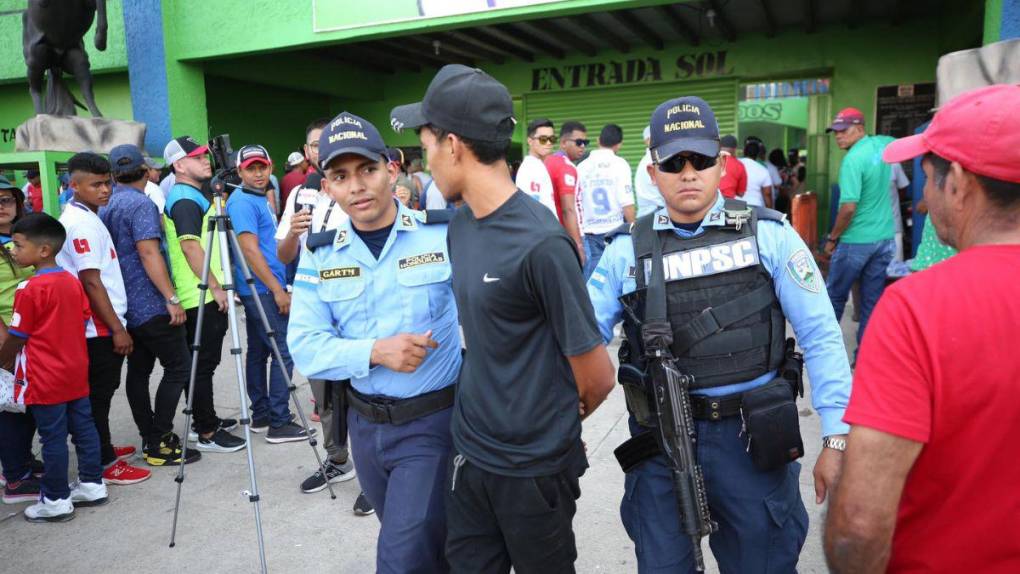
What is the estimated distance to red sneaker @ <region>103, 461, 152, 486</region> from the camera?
168 inches

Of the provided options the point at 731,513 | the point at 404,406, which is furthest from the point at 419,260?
the point at 731,513

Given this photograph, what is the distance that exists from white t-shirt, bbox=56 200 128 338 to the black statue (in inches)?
187

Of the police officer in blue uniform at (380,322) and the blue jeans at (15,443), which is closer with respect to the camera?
the police officer in blue uniform at (380,322)

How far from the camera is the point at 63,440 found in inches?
149

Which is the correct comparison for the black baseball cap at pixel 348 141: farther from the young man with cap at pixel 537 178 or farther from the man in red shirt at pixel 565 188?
the man in red shirt at pixel 565 188

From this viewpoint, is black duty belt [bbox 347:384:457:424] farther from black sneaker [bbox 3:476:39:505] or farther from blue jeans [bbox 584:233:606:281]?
blue jeans [bbox 584:233:606:281]

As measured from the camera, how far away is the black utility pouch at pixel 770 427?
201 cm

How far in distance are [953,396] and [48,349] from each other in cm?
416

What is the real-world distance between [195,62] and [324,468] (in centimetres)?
851

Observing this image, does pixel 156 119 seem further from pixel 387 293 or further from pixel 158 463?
pixel 387 293

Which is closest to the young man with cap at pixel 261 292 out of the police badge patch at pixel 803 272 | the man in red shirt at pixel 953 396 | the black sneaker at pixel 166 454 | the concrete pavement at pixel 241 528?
the concrete pavement at pixel 241 528

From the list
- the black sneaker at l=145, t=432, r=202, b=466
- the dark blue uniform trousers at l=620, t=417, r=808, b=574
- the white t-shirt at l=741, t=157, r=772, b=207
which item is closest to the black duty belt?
the dark blue uniform trousers at l=620, t=417, r=808, b=574

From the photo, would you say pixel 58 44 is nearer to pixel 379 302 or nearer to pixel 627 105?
pixel 379 302

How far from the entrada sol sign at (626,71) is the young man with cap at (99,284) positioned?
980 cm
